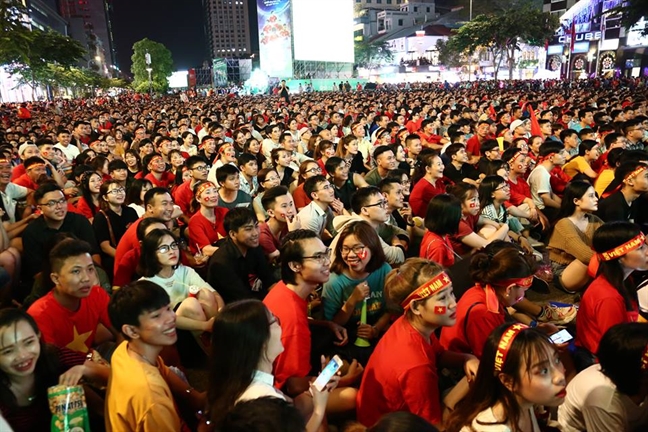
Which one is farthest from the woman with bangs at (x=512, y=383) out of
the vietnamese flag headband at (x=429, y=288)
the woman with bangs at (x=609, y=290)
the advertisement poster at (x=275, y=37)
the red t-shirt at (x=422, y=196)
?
the advertisement poster at (x=275, y=37)

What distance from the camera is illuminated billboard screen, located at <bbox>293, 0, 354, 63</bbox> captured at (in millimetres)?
45469

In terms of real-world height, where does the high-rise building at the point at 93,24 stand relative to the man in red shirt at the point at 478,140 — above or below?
above

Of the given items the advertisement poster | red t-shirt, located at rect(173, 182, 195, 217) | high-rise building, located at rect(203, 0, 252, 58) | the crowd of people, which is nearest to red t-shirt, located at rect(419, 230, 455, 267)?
the crowd of people

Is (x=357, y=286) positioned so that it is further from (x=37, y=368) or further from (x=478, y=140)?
(x=478, y=140)

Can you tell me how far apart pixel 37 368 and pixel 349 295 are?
6.84 ft

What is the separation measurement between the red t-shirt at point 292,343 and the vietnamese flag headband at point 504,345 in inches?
45.2

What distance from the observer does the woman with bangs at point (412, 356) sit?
245cm

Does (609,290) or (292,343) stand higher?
(609,290)

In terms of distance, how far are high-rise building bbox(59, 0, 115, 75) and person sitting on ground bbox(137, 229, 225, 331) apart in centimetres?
10731

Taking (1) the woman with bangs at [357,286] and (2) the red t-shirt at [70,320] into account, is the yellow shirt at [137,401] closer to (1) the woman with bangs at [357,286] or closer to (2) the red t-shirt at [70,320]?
(2) the red t-shirt at [70,320]

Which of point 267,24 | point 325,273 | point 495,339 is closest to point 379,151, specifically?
point 325,273

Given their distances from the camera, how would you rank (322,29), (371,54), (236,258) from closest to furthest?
1. (236,258)
2. (322,29)
3. (371,54)

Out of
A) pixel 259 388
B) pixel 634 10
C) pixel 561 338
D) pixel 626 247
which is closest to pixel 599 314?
pixel 561 338

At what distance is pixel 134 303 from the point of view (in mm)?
2562
